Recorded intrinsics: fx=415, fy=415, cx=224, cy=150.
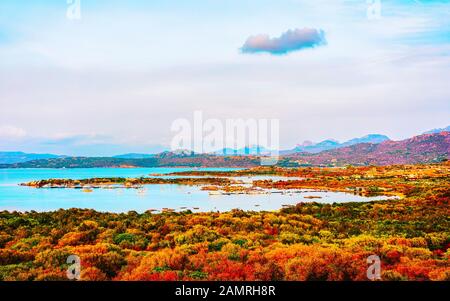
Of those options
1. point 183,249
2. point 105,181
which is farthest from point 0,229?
point 105,181

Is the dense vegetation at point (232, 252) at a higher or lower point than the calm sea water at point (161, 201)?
higher

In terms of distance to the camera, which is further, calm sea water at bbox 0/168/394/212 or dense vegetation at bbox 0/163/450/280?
calm sea water at bbox 0/168/394/212

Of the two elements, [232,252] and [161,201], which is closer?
[232,252]

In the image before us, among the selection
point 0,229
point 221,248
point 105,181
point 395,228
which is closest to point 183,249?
point 221,248

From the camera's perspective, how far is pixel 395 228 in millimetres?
21109

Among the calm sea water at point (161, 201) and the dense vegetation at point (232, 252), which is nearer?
the dense vegetation at point (232, 252)

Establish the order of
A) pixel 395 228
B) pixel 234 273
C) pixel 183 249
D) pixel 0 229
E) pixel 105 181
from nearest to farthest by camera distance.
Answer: pixel 234 273 < pixel 183 249 < pixel 395 228 < pixel 0 229 < pixel 105 181

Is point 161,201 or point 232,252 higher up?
point 232,252

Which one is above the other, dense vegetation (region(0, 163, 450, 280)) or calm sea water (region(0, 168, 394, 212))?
dense vegetation (region(0, 163, 450, 280))

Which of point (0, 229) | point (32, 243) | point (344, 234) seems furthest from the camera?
point (0, 229)
